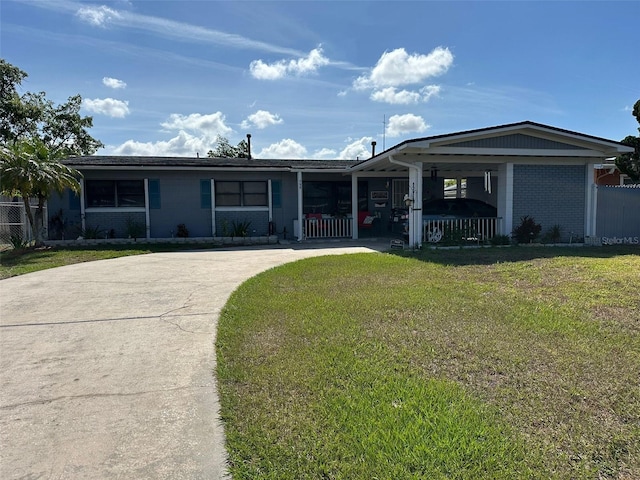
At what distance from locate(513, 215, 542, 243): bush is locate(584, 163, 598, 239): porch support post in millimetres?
1794

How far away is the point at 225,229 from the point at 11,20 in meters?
8.17

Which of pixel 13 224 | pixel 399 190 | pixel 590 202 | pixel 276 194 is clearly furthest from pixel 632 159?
pixel 13 224

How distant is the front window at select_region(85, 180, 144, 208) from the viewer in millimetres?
15055

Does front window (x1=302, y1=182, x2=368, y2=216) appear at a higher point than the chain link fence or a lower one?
higher

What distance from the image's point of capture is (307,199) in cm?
1797

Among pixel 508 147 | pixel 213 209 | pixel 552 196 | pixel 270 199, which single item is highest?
pixel 508 147

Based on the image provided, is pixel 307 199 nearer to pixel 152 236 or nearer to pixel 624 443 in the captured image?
pixel 152 236

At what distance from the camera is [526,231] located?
40.3 ft

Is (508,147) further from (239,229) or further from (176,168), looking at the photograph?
(176,168)

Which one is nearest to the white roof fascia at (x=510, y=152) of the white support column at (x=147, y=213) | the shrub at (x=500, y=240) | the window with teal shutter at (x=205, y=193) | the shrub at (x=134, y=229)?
the shrub at (x=500, y=240)

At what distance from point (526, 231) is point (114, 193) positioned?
45.5 feet

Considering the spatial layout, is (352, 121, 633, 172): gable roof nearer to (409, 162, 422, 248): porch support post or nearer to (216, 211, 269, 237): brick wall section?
(409, 162, 422, 248): porch support post

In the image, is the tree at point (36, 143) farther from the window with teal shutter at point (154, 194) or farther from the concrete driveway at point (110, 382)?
the concrete driveway at point (110, 382)

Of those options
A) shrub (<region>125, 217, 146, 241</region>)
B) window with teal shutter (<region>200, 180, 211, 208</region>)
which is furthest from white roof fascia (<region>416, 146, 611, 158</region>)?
shrub (<region>125, 217, 146, 241</region>)
